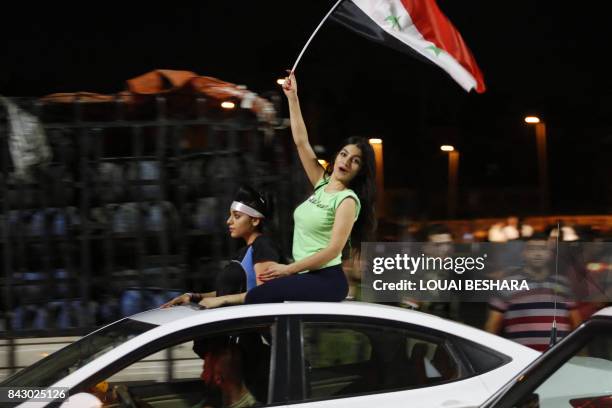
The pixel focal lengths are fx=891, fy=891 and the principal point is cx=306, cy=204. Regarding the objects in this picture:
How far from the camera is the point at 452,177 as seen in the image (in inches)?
500

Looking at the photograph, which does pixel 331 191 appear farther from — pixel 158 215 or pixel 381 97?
pixel 381 97

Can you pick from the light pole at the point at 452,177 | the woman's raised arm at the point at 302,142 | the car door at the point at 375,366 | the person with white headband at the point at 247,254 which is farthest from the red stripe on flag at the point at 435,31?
the light pole at the point at 452,177

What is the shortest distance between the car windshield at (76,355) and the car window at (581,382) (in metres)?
1.62

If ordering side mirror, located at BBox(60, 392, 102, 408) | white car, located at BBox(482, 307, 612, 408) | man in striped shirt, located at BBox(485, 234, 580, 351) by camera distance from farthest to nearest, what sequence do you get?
man in striped shirt, located at BBox(485, 234, 580, 351), side mirror, located at BBox(60, 392, 102, 408), white car, located at BBox(482, 307, 612, 408)

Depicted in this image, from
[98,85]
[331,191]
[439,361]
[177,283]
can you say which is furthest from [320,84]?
[439,361]

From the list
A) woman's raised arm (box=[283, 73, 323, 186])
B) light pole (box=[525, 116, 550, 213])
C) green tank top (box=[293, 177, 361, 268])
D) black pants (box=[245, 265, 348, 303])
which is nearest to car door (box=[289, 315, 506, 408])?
black pants (box=[245, 265, 348, 303])

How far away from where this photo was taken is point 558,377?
115 inches

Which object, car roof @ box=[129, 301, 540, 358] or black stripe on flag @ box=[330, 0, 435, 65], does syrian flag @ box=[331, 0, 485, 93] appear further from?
car roof @ box=[129, 301, 540, 358]

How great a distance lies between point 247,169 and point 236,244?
55 cm

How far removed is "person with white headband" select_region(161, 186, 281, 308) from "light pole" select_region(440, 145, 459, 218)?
7.37 m

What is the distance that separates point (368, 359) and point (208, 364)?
66 centimetres

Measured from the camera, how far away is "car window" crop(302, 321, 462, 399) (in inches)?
143

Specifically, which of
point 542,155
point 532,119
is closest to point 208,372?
point 532,119

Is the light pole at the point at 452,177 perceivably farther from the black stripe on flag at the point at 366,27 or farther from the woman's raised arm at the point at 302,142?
the woman's raised arm at the point at 302,142
